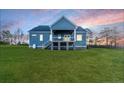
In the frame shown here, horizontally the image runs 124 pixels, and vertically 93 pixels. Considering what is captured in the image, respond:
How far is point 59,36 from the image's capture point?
28.7ft

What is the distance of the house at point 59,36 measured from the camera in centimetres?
870

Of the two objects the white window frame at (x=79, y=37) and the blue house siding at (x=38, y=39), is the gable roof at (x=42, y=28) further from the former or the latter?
the white window frame at (x=79, y=37)

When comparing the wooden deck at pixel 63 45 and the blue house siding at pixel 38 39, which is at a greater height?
the blue house siding at pixel 38 39

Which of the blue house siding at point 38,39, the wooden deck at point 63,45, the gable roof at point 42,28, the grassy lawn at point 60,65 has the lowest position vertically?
the grassy lawn at point 60,65

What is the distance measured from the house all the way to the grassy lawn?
2.8 inches

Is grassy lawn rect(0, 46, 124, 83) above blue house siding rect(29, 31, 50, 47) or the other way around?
the other way around

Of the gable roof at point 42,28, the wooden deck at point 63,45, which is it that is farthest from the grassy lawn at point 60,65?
the gable roof at point 42,28

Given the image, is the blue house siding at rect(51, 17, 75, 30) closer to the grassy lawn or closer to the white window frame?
the white window frame

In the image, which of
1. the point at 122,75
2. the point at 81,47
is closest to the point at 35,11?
the point at 81,47

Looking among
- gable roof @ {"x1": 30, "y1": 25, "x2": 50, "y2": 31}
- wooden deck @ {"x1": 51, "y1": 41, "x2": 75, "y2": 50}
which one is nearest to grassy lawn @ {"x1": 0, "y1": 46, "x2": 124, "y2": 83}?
wooden deck @ {"x1": 51, "y1": 41, "x2": 75, "y2": 50}

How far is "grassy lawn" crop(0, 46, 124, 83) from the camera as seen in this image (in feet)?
28.4

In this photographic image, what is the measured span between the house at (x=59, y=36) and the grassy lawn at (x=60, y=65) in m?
0.07

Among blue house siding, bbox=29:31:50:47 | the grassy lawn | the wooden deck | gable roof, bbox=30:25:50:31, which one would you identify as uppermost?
gable roof, bbox=30:25:50:31
